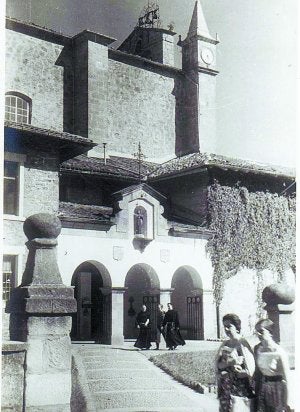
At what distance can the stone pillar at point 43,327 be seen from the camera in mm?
5426

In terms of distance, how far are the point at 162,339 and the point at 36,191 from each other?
196 inches

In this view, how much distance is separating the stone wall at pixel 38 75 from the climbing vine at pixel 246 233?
22.2 feet

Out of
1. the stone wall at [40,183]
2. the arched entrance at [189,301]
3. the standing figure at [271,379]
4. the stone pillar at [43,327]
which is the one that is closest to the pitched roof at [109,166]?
the stone wall at [40,183]

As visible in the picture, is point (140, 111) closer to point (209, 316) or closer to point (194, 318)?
point (194, 318)

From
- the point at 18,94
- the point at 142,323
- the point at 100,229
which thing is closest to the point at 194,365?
the point at 142,323

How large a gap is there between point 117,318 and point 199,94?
472 inches

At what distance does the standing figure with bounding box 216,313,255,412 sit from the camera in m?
4.91

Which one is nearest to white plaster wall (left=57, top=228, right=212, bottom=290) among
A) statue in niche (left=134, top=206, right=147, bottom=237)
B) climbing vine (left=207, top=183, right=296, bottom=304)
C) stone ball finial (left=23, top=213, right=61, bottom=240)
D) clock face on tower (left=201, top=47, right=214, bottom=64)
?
statue in niche (left=134, top=206, right=147, bottom=237)

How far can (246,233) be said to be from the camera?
55.2ft

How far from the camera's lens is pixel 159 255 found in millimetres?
14984

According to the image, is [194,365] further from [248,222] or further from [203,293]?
[248,222]

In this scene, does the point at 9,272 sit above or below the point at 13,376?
above

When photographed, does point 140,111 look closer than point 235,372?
No

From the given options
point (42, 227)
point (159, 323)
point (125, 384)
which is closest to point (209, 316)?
point (159, 323)
